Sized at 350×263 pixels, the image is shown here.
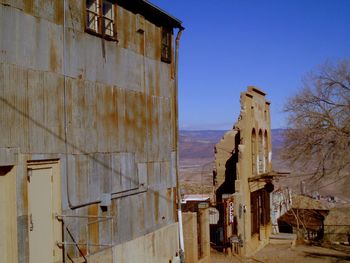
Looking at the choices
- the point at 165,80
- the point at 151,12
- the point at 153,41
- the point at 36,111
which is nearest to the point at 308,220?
the point at 165,80

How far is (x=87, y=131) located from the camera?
11.0 metres

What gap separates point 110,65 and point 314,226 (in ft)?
Answer: 89.1

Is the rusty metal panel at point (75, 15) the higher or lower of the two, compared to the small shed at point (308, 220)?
higher

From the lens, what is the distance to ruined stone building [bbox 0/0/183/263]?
28.8 ft

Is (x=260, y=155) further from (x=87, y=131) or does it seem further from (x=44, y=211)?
(x=44, y=211)

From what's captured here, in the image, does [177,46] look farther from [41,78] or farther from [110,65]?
[41,78]

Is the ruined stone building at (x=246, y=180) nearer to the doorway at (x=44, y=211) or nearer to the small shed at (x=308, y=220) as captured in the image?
the small shed at (x=308, y=220)

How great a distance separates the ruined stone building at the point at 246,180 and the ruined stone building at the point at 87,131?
32.8 feet

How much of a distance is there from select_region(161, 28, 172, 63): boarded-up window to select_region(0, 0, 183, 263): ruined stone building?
0.18 feet

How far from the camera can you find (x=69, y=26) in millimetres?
10414

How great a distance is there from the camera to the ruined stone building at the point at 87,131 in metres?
8.79

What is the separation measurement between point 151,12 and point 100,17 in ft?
9.40

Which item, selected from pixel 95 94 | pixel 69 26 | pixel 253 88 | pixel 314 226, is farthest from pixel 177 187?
pixel 314 226

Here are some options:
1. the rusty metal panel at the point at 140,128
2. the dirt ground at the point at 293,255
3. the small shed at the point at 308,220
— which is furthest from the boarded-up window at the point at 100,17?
the small shed at the point at 308,220
